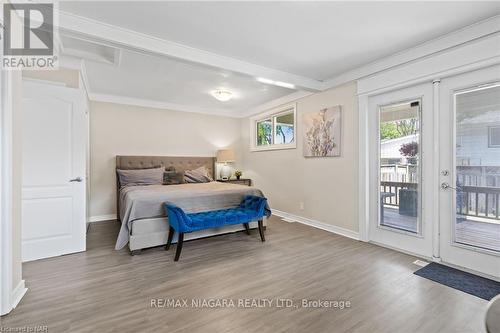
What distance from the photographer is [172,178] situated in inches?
192

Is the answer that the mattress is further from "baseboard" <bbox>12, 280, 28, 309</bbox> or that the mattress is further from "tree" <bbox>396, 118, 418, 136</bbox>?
"tree" <bbox>396, 118, 418, 136</bbox>

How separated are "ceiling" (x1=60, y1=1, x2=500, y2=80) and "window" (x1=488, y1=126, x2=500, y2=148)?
41.5 inches

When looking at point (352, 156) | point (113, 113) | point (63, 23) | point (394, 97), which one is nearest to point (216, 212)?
point (352, 156)

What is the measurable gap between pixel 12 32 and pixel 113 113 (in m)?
3.09

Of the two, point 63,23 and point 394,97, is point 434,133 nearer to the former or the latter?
point 394,97

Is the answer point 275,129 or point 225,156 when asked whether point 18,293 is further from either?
point 275,129

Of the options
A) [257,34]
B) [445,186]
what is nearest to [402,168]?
[445,186]

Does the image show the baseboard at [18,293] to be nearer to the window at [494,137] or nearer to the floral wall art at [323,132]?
the floral wall art at [323,132]

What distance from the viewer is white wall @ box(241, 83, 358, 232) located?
3.66 m

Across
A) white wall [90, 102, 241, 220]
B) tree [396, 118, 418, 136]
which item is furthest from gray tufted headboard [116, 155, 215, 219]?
tree [396, 118, 418, 136]

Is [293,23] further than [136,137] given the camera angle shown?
No

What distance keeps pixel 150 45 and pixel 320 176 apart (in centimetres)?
313

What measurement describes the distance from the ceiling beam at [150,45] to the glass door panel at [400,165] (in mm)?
1579

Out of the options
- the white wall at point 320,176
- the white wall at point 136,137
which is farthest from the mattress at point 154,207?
the white wall at point 136,137
